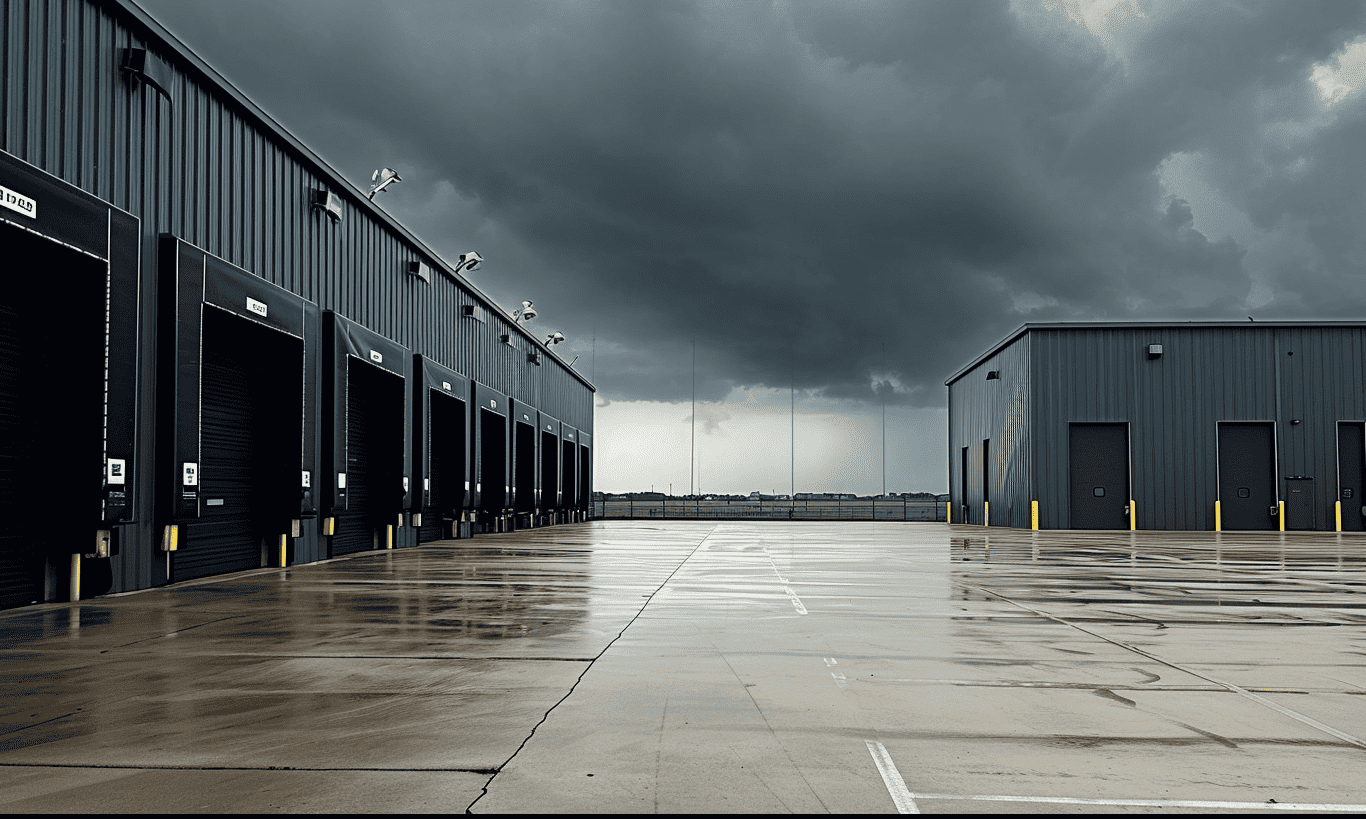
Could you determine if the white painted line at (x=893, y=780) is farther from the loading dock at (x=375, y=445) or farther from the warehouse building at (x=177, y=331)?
the loading dock at (x=375, y=445)

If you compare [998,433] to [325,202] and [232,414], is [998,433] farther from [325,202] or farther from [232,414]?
[232,414]

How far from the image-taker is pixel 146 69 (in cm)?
1324

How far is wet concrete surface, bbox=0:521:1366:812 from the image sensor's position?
4.09 meters

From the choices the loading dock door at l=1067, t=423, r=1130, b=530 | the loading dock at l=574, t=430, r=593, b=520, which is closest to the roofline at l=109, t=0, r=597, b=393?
the loading dock at l=574, t=430, r=593, b=520

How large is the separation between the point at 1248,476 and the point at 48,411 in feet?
136

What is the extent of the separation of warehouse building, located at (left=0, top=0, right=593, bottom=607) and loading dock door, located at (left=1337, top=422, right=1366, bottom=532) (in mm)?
36691

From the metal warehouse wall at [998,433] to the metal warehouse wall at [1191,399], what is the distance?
→ 1.16 metres

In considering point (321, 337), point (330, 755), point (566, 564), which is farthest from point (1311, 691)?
point (321, 337)

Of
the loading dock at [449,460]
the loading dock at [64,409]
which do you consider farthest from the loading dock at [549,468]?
the loading dock at [64,409]

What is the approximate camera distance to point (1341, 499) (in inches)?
1496

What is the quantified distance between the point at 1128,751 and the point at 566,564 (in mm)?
13796

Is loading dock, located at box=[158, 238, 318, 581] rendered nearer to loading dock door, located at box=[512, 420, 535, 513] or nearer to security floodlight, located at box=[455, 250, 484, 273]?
security floodlight, located at box=[455, 250, 484, 273]

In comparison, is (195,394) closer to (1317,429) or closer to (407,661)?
(407,661)

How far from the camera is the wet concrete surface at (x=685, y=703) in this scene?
13.4 ft
